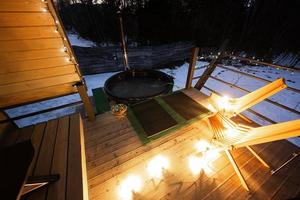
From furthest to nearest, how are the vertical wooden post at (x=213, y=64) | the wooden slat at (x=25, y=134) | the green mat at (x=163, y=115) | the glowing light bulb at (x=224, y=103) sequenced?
the vertical wooden post at (x=213, y=64), the green mat at (x=163, y=115), the glowing light bulb at (x=224, y=103), the wooden slat at (x=25, y=134)

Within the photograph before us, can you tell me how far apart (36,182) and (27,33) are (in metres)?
1.75

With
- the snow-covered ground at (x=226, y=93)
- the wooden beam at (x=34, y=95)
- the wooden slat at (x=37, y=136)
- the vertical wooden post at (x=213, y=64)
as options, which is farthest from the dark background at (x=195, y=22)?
the wooden slat at (x=37, y=136)

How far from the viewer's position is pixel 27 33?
5.75 ft

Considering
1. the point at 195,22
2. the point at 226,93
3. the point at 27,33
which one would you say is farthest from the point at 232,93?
the point at 27,33

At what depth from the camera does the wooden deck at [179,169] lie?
6.08 feet

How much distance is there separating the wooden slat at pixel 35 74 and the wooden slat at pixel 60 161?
0.77 m

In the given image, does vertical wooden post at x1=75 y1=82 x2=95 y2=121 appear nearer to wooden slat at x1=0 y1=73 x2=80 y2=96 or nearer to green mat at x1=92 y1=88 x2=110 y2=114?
wooden slat at x1=0 y1=73 x2=80 y2=96

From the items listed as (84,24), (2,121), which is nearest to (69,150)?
(2,121)

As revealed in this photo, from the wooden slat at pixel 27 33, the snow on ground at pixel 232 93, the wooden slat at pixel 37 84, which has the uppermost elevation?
the wooden slat at pixel 27 33

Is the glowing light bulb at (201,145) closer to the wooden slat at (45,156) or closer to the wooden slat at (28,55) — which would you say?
the wooden slat at (45,156)

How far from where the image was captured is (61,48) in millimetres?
2074

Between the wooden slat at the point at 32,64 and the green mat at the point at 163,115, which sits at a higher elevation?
the wooden slat at the point at 32,64

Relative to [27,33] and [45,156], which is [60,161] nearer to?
[45,156]

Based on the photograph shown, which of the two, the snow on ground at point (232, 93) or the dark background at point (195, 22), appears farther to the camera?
the dark background at point (195, 22)
